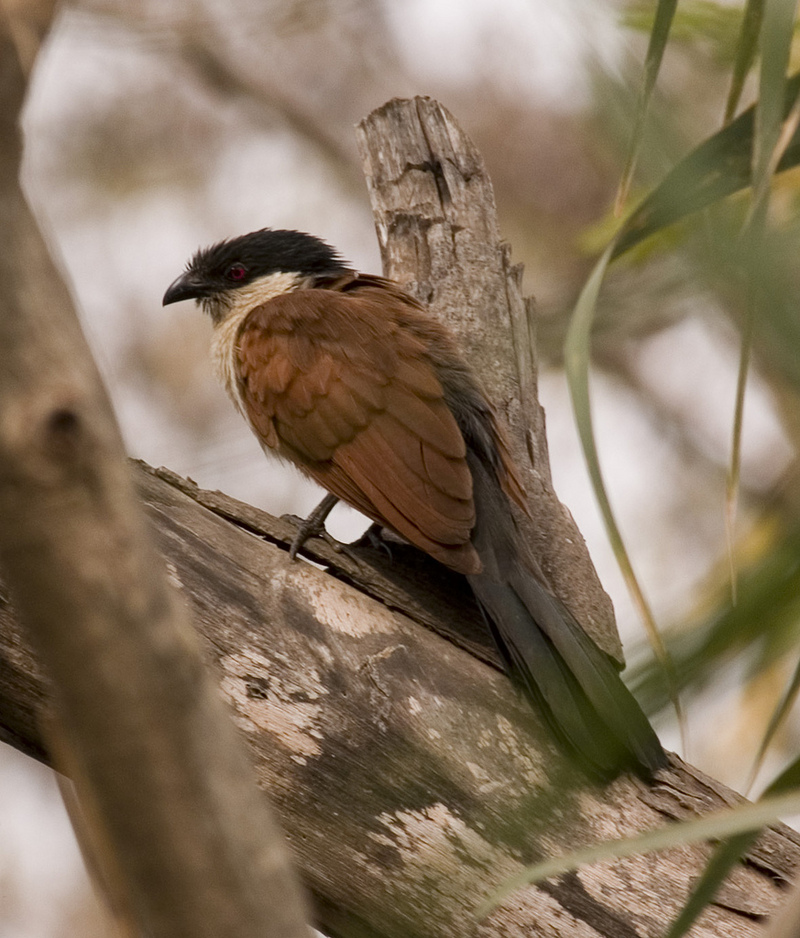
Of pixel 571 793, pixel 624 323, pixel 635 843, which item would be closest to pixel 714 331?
pixel 624 323

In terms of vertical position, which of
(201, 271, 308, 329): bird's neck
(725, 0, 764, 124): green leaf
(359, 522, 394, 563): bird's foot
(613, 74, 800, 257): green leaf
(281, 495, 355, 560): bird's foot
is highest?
(725, 0, 764, 124): green leaf

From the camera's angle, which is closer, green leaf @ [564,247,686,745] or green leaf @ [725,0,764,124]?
green leaf @ [564,247,686,745]

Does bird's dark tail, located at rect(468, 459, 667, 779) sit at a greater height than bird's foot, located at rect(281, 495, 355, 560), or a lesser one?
greater

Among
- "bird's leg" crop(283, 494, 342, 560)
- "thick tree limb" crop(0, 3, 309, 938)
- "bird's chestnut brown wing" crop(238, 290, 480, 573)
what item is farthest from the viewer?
"bird's chestnut brown wing" crop(238, 290, 480, 573)

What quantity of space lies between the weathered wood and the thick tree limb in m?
1.09

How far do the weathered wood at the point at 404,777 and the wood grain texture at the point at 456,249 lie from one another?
0.87 meters

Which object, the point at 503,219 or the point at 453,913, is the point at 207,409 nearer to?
the point at 503,219

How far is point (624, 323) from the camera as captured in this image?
0.83 metres

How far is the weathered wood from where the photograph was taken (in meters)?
1.84

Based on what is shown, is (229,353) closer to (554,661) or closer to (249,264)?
(249,264)

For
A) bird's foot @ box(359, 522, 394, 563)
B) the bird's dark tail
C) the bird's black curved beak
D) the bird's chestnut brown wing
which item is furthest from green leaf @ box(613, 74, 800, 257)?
the bird's black curved beak

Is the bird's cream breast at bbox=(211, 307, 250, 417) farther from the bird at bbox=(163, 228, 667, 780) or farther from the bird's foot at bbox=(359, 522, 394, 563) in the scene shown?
the bird's foot at bbox=(359, 522, 394, 563)

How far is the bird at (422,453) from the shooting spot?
205 centimetres

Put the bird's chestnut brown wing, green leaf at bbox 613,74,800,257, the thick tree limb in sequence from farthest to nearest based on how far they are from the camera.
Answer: the bird's chestnut brown wing → green leaf at bbox 613,74,800,257 → the thick tree limb
